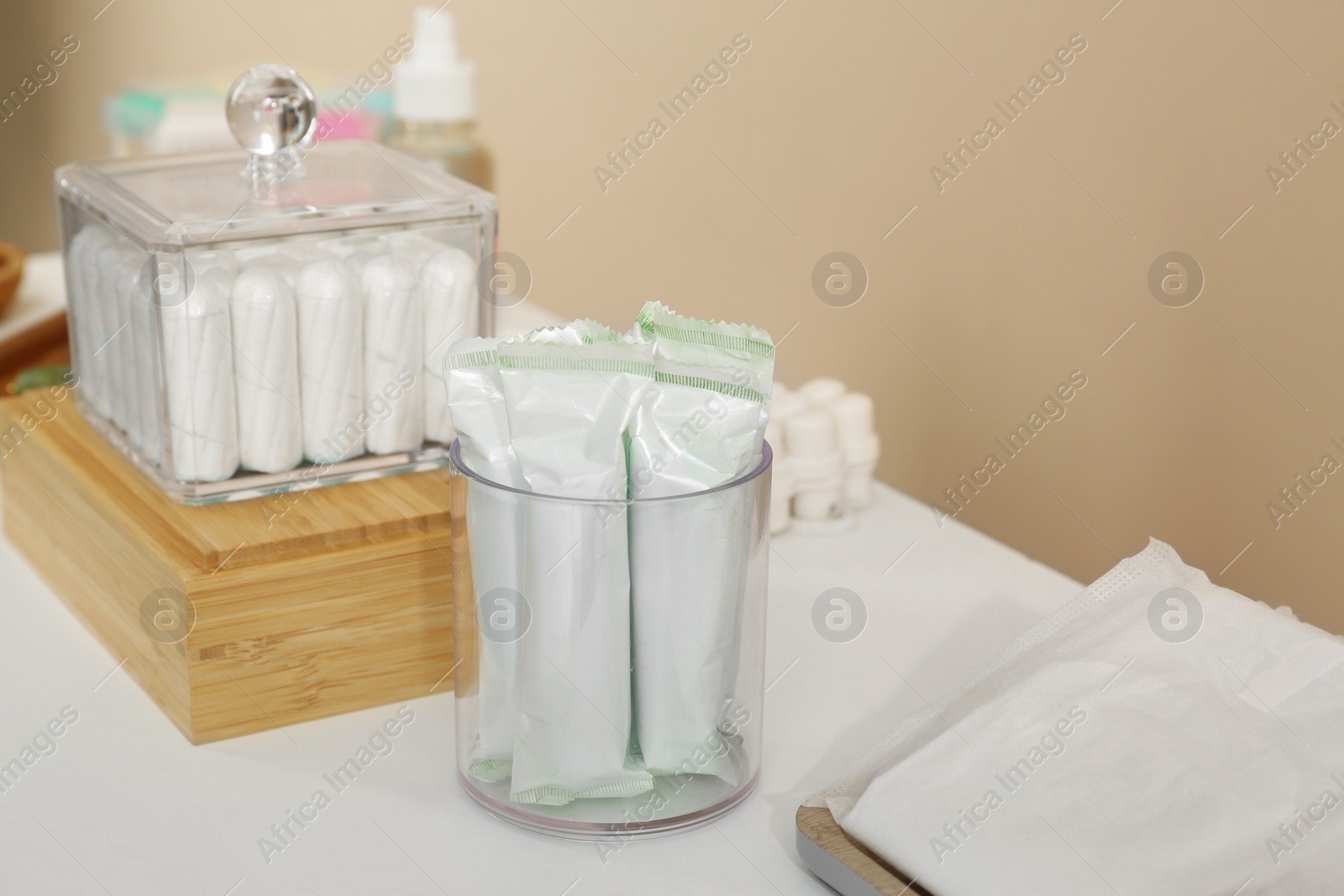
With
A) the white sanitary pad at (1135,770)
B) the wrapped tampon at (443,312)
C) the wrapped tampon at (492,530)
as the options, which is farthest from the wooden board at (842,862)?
the wrapped tampon at (443,312)

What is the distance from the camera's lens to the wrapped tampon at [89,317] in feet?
2.30

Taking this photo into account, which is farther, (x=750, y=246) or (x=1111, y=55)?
(x=750, y=246)

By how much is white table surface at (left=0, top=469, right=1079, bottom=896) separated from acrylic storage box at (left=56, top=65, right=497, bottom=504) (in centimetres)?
12

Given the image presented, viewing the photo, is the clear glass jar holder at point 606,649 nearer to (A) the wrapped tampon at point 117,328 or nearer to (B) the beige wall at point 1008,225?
(A) the wrapped tampon at point 117,328

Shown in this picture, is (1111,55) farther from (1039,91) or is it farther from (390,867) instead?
(390,867)

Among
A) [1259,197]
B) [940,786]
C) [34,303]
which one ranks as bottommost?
[34,303]

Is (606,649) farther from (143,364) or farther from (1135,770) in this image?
(143,364)

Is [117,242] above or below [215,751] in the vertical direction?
above

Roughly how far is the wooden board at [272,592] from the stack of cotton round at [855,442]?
0.26 metres

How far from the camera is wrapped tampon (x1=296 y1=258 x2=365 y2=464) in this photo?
0.64 meters

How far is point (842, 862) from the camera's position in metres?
0.49

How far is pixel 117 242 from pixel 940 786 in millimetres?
479

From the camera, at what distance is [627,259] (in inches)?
55.1

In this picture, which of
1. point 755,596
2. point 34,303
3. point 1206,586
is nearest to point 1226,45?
point 1206,586
